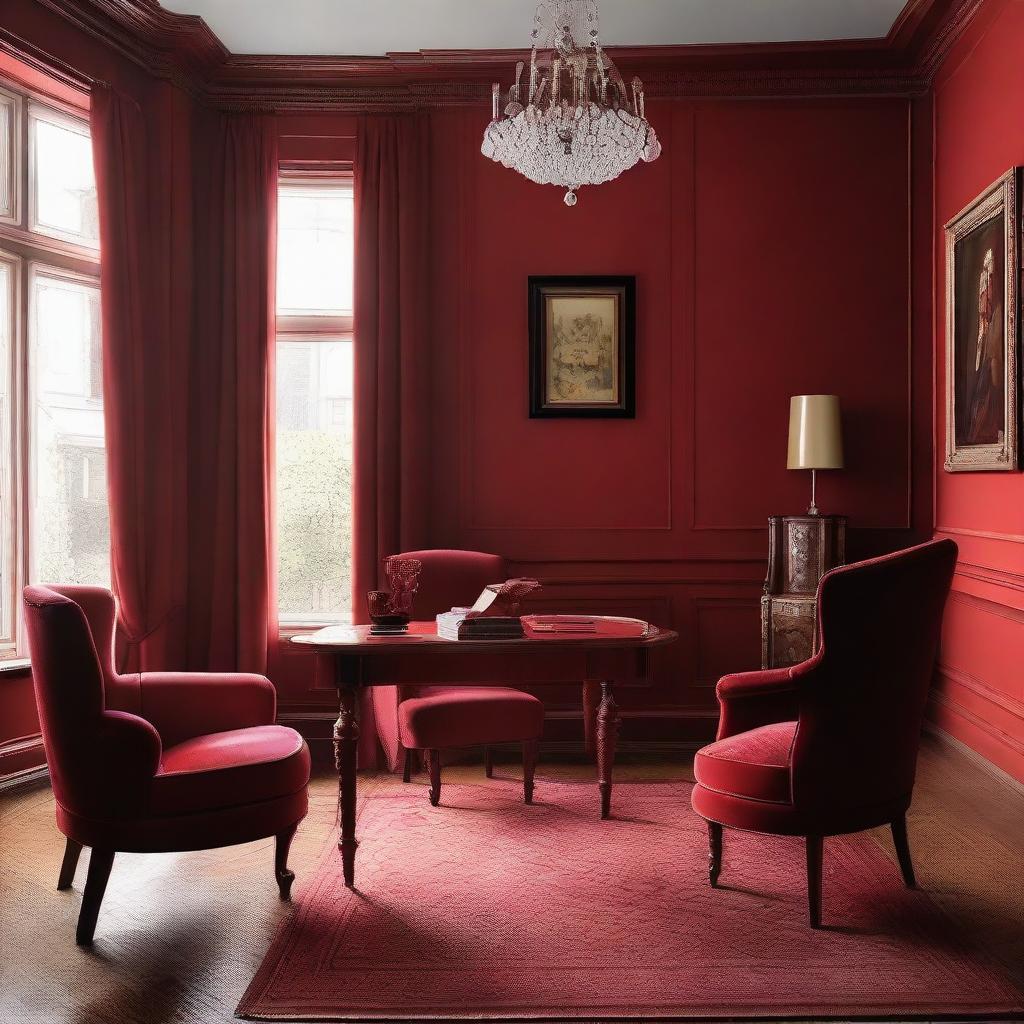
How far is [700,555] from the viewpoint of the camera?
4867 mm

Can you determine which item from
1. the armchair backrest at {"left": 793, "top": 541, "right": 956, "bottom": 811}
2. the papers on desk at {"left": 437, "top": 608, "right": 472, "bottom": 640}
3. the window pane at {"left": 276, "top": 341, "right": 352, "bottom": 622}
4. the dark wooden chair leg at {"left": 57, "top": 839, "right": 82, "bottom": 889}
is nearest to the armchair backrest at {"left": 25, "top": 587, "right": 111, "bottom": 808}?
the dark wooden chair leg at {"left": 57, "top": 839, "right": 82, "bottom": 889}

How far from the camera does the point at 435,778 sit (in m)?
3.90

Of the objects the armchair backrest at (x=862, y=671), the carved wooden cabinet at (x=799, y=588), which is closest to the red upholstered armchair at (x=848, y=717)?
the armchair backrest at (x=862, y=671)

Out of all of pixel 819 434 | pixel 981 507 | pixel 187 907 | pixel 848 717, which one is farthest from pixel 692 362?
pixel 187 907

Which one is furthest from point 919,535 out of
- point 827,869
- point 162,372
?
point 162,372

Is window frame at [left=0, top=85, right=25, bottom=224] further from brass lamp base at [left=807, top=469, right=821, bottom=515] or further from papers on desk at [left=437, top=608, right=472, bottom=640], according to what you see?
brass lamp base at [left=807, top=469, right=821, bottom=515]

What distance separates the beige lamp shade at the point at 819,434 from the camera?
177 inches

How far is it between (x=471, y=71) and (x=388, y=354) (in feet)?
4.88

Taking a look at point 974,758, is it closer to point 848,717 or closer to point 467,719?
point 848,717

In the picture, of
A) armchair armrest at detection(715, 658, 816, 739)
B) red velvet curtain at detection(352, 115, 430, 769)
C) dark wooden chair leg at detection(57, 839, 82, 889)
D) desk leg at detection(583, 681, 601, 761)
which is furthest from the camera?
red velvet curtain at detection(352, 115, 430, 769)

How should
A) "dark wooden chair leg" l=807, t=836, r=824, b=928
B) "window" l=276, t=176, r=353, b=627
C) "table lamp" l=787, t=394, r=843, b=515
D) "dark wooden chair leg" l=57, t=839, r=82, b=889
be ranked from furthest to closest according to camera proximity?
"window" l=276, t=176, r=353, b=627 < "table lamp" l=787, t=394, r=843, b=515 < "dark wooden chair leg" l=57, t=839, r=82, b=889 < "dark wooden chair leg" l=807, t=836, r=824, b=928

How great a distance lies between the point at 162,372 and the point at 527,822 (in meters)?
2.72

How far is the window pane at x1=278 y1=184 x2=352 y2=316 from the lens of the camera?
5.02m

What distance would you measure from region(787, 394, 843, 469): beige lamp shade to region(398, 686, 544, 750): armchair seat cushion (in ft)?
5.97
